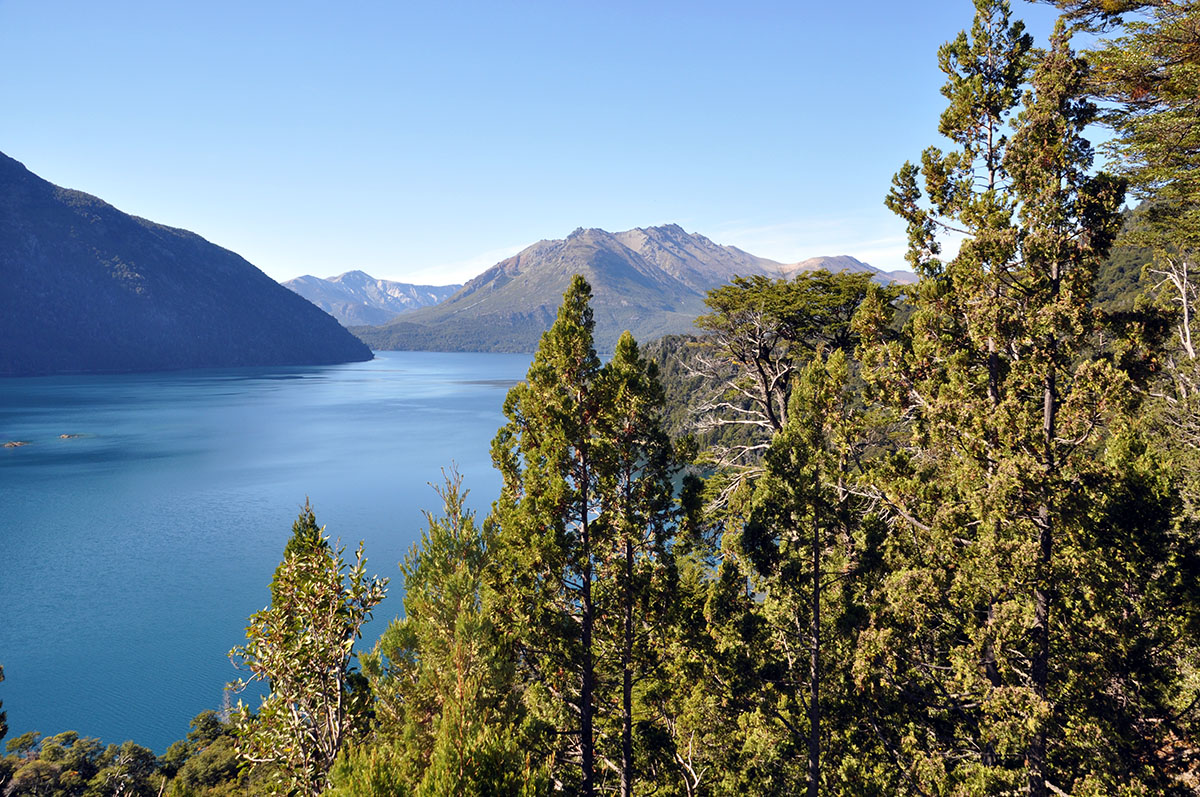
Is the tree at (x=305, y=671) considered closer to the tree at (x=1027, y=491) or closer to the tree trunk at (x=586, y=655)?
the tree trunk at (x=586, y=655)

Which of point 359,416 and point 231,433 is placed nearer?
point 231,433

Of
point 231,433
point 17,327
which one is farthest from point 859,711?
point 17,327

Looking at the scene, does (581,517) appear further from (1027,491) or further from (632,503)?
Result: (1027,491)

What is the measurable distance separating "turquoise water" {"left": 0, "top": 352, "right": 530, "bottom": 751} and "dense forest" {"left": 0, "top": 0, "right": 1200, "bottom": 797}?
26643 mm

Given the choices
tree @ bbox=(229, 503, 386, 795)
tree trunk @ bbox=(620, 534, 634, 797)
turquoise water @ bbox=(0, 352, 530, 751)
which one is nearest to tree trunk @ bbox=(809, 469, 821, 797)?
tree trunk @ bbox=(620, 534, 634, 797)

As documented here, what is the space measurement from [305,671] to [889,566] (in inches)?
443

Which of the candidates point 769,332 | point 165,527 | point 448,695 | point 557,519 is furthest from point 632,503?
point 165,527

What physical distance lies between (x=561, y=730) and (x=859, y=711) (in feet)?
23.1

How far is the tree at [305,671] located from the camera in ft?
29.6

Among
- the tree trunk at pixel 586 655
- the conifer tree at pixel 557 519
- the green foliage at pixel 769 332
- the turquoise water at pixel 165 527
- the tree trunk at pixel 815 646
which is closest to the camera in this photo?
the conifer tree at pixel 557 519

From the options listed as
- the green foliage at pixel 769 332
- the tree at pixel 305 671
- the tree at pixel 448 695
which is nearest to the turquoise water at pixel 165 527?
the tree at pixel 448 695

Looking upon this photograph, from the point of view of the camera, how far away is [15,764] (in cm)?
2388

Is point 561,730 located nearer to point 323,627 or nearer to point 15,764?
point 323,627

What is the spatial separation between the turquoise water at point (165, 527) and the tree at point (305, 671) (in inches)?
1038
